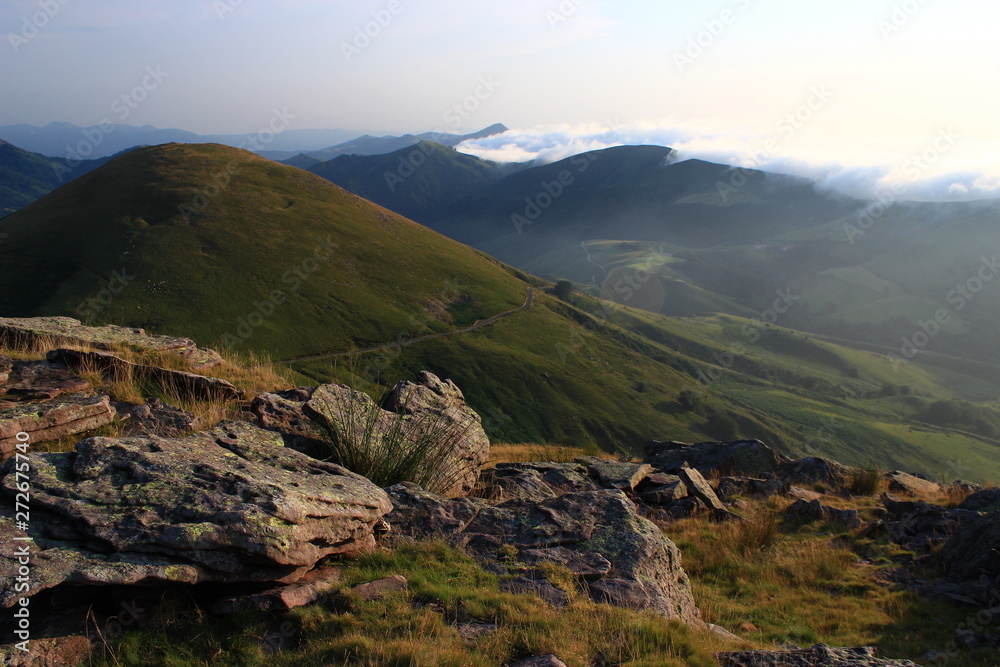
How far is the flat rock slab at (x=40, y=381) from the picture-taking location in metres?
8.91

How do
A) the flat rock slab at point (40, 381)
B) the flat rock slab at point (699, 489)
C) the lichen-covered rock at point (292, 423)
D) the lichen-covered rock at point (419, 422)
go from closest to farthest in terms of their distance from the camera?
the flat rock slab at point (40, 381) → the lichen-covered rock at point (292, 423) → the lichen-covered rock at point (419, 422) → the flat rock slab at point (699, 489)

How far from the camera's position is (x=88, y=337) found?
12891 mm

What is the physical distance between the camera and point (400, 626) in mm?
5645

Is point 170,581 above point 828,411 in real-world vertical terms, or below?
above

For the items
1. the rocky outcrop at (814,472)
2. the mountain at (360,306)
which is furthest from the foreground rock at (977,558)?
the mountain at (360,306)

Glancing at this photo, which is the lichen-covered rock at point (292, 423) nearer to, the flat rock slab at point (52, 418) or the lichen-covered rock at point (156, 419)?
the lichen-covered rock at point (156, 419)

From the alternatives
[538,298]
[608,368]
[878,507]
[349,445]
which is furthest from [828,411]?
[349,445]

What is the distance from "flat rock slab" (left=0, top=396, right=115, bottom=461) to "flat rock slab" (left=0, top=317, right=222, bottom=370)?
4.21m

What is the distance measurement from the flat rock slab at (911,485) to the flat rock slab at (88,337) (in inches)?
742

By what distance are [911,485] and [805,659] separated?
45.4ft

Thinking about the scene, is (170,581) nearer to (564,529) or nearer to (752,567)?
(564,529)

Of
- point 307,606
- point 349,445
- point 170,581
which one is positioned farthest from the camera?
point 349,445

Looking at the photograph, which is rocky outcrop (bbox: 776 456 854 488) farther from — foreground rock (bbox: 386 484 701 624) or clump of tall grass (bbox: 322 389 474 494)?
clump of tall grass (bbox: 322 389 474 494)

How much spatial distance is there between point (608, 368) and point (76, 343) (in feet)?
395
